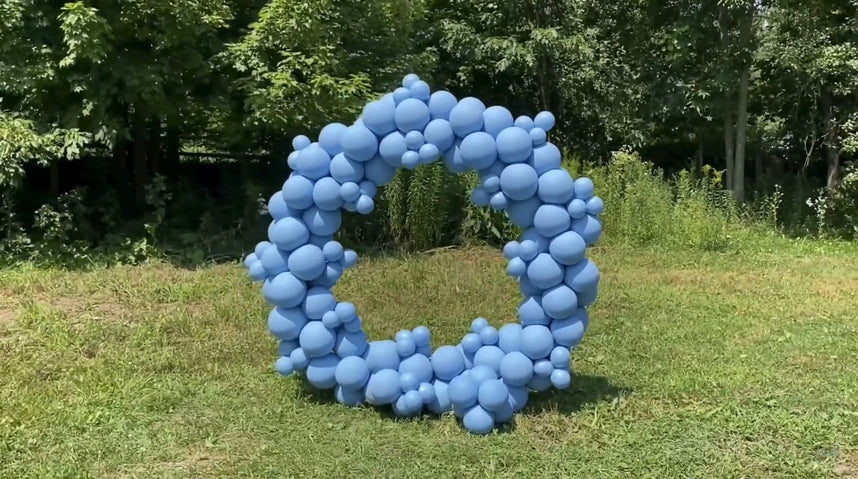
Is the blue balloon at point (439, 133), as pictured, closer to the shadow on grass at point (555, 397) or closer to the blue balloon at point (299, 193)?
the blue balloon at point (299, 193)

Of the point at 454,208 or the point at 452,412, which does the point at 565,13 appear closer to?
the point at 454,208

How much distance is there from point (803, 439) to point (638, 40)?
323 inches

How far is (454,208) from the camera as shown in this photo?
8.35m

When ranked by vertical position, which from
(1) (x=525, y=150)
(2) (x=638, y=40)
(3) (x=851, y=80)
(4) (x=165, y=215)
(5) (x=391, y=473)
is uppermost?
(2) (x=638, y=40)

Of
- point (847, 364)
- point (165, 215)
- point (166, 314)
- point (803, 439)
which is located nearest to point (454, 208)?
point (165, 215)

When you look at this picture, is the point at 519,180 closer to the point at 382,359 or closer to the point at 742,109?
the point at 382,359

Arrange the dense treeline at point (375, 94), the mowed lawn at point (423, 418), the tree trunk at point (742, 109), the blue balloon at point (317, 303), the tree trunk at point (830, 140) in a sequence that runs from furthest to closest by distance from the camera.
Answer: the tree trunk at point (830, 140) → the tree trunk at point (742, 109) → the dense treeline at point (375, 94) → the blue balloon at point (317, 303) → the mowed lawn at point (423, 418)

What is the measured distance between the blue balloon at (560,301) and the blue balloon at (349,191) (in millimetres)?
1038

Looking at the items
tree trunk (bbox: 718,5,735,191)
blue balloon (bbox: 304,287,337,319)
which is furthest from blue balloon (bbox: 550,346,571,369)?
tree trunk (bbox: 718,5,735,191)

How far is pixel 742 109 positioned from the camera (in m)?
9.66

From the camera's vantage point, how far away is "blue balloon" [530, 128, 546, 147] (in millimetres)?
3551

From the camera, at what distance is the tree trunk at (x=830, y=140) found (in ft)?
31.4

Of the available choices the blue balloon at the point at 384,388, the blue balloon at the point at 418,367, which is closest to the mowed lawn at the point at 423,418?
the blue balloon at the point at 384,388

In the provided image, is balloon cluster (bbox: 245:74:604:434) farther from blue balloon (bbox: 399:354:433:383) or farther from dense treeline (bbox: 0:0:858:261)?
dense treeline (bbox: 0:0:858:261)
